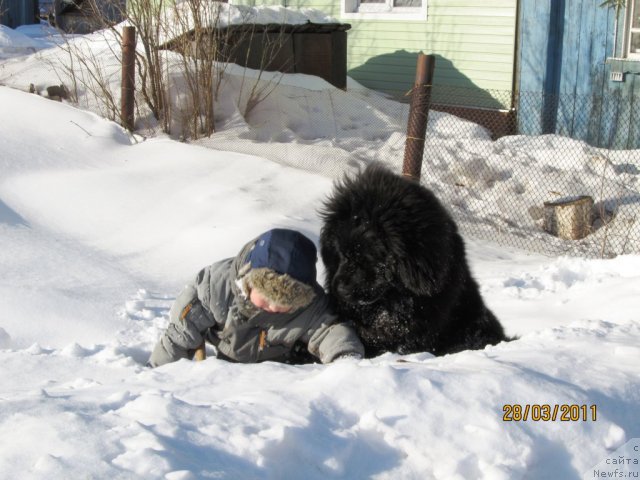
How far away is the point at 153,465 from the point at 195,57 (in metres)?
7.47

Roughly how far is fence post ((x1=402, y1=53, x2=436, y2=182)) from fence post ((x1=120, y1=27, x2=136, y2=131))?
3.20 metres

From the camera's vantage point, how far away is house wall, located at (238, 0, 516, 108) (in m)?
11.8

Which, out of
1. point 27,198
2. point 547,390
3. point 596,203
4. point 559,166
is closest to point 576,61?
point 559,166

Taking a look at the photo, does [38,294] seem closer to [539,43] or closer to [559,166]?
[559,166]

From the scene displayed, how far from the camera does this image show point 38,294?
5035 mm

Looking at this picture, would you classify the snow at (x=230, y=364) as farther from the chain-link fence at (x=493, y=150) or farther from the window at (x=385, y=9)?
the window at (x=385, y=9)

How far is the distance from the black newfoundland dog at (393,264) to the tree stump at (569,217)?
16.4 feet

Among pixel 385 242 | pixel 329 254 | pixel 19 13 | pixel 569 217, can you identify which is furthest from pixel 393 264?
pixel 19 13

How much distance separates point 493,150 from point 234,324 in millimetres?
7465

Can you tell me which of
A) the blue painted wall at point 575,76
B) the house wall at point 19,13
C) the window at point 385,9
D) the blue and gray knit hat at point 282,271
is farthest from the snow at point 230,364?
the house wall at point 19,13

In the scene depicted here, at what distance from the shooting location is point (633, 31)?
1041 cm

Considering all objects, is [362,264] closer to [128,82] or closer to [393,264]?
[393,264]
